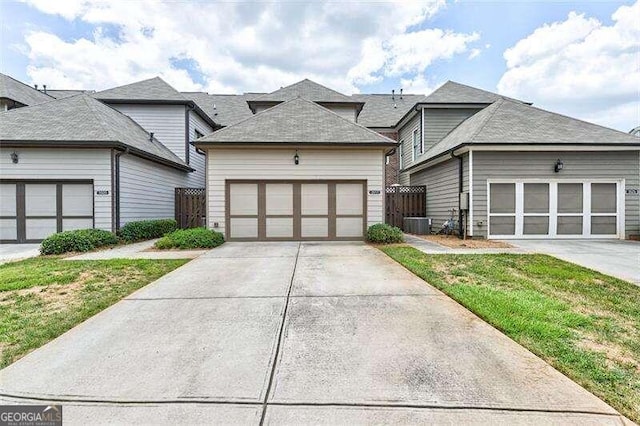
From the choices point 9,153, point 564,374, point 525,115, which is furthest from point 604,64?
point 9,153

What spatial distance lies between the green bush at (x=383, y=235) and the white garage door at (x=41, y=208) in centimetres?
935

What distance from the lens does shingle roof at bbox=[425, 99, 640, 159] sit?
10.1 m

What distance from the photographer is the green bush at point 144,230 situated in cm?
1020

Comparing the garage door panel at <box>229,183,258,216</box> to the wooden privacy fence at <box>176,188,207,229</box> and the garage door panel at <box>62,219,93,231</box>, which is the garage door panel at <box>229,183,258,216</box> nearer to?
the wooden privacy fence at <box>176,188,207,229</box>

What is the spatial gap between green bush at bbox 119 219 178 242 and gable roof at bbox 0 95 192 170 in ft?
8.49

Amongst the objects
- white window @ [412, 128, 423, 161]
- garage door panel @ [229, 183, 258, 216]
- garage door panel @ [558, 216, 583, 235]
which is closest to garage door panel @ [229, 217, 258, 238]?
garage door panel @ [229, 183, 258, 216]

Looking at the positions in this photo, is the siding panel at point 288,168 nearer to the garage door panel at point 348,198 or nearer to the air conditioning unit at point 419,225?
the garage door panel at point 348,198

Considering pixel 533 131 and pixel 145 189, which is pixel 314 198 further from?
pixel 533 131

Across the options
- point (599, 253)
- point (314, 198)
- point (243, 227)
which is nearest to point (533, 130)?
point (599, 253)

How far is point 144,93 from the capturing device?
629 inches

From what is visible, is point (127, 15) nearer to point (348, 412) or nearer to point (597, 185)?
point (348, 412)

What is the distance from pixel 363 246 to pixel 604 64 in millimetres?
16849

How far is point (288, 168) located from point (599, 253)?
9.12 metres

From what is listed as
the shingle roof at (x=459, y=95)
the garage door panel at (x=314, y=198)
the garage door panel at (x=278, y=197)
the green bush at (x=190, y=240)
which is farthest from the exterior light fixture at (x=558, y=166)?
the green bush at (x=190, y=240)
